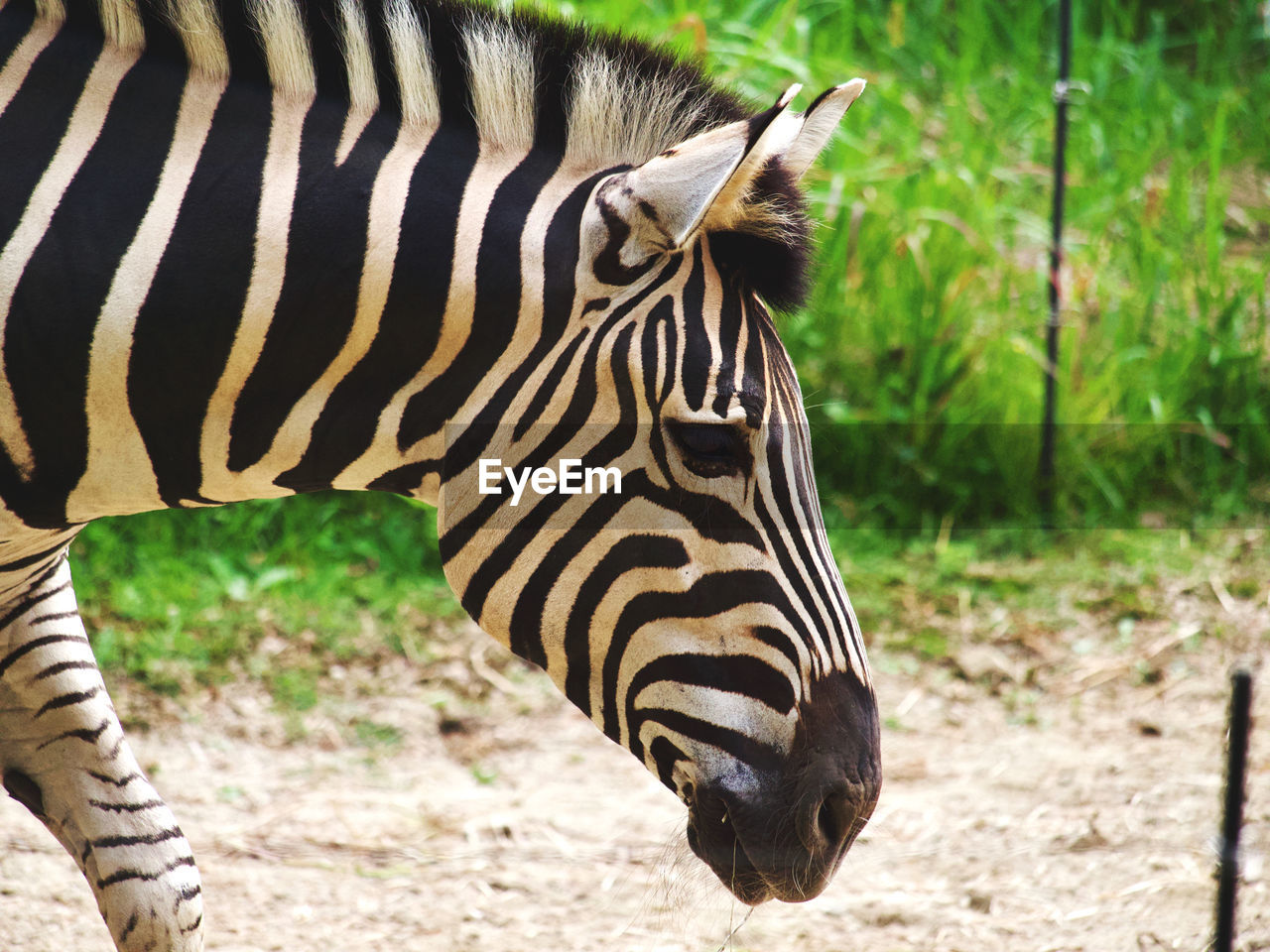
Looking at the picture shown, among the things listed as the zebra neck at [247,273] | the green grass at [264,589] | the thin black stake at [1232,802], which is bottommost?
the green grass at [264,589]

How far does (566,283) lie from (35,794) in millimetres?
1576

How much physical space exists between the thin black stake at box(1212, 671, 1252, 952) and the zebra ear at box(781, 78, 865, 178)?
1.04 metres

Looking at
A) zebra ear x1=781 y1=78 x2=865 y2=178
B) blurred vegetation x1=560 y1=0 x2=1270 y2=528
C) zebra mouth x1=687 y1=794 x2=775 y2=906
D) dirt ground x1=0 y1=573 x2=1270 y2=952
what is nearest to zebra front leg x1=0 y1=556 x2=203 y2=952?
dirt ground x1=0 y1=573 x2=1270 y2=952

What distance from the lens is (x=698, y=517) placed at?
73.9 inches

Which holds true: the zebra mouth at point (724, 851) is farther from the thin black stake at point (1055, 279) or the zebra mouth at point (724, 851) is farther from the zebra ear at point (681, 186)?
the thin black stake at point (1055, 279)

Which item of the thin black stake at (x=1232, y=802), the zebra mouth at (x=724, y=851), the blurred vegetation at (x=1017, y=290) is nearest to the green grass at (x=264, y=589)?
the blurred vegetation at (x=1017, y=290)

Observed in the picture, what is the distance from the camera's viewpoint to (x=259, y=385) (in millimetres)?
1924

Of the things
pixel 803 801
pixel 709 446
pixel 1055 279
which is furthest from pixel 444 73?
pixel 1055 279

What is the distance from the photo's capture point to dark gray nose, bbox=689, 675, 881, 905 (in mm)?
1879

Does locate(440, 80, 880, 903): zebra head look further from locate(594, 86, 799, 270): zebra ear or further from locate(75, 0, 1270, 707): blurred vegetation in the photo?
locate(75, 0, 1270, 707): blurred vegetation

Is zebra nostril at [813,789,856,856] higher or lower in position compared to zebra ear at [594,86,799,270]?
lower

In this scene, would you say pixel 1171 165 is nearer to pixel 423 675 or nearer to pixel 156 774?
pixel 423 675

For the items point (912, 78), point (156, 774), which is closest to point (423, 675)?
point (156, 774)

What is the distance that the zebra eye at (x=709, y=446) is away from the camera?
1855 mm
